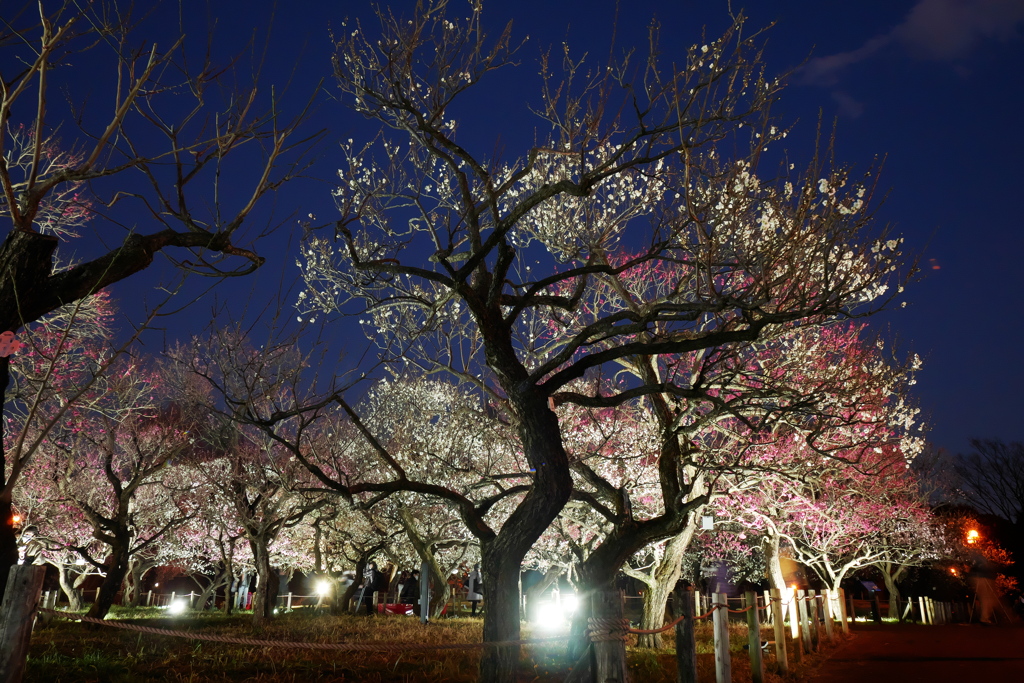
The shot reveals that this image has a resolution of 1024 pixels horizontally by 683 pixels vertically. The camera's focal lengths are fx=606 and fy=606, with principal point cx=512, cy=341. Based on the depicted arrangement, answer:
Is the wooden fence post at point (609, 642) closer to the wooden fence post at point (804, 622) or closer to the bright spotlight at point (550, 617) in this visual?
the wooden fence post at point (804, 622)

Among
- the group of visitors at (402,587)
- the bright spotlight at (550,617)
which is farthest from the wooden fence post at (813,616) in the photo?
the group of visitors at (402,587)

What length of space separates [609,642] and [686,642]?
1520 millimetres

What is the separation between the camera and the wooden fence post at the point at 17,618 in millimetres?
3385

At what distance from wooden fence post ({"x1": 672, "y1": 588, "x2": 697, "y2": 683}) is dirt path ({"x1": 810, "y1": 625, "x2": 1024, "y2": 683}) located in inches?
190

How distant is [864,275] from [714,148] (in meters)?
4.43

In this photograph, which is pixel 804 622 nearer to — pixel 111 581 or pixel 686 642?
pixel 686 642

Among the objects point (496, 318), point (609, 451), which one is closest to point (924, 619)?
point (609, 451)

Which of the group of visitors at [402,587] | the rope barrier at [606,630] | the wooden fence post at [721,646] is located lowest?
the group of visitors at [402,587]

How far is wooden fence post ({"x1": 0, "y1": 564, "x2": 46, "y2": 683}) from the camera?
11.1 feet

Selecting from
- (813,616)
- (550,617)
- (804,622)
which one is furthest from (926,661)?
(550,617)

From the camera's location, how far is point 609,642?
4.76m

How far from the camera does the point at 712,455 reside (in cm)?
1041

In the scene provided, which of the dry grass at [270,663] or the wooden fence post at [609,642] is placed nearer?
the wooden fence post at [609,642]

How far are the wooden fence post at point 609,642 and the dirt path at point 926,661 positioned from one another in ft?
20.8
